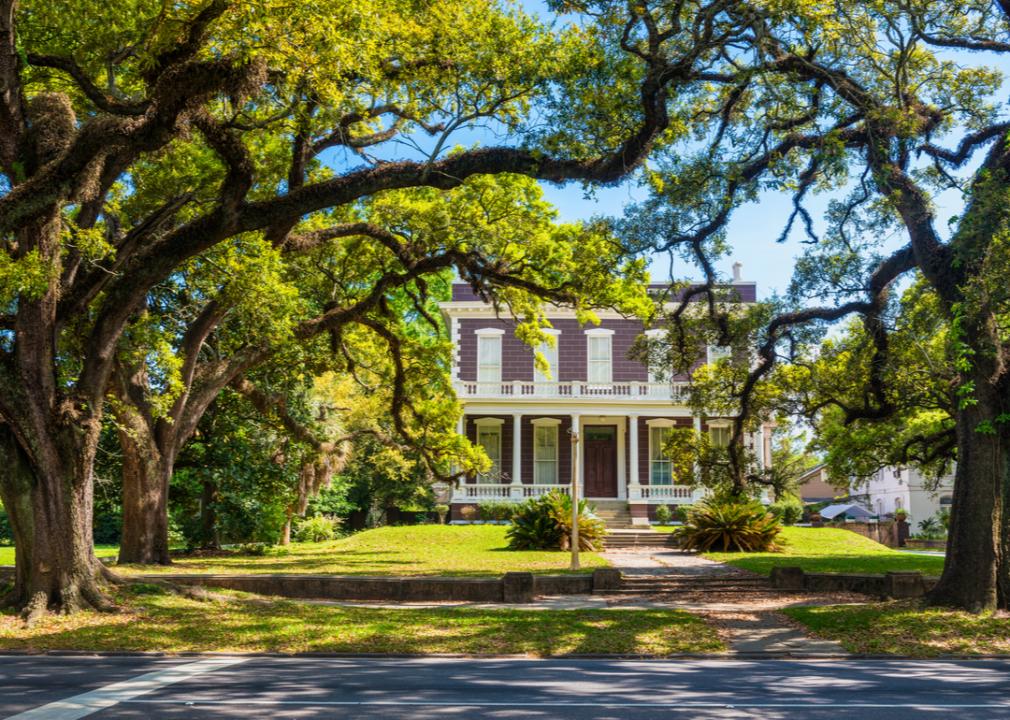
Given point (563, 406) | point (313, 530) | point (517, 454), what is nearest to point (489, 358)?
point (563, 406)

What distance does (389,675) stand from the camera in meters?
9.99

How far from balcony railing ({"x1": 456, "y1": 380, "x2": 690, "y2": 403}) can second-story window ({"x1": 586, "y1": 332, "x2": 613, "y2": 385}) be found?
0.65m

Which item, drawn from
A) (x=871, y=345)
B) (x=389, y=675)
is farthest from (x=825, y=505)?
(x=389, y=675)

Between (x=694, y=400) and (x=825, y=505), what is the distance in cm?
2996

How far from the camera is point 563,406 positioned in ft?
131

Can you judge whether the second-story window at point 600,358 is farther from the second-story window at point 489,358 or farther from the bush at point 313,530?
the bush at point 313,530

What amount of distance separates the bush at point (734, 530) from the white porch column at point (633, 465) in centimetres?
1091

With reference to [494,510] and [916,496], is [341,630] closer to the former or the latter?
[494,510]

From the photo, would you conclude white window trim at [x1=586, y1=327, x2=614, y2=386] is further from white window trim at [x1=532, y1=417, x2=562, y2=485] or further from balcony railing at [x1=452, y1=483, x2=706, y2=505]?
balcony railing at [x1=452, y1=483, x2=706, y2=505]

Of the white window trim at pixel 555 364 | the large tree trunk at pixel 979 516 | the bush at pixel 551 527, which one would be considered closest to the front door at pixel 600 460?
the white window trim at pixel 555 364

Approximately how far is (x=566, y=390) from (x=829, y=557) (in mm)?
16472

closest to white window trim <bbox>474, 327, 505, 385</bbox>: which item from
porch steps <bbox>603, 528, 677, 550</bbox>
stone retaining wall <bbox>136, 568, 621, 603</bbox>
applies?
porch steps <bbox>603, 528, 677, 550</bbox>

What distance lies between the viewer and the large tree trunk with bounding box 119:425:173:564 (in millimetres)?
20656

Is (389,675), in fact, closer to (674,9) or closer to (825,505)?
(674,9)
